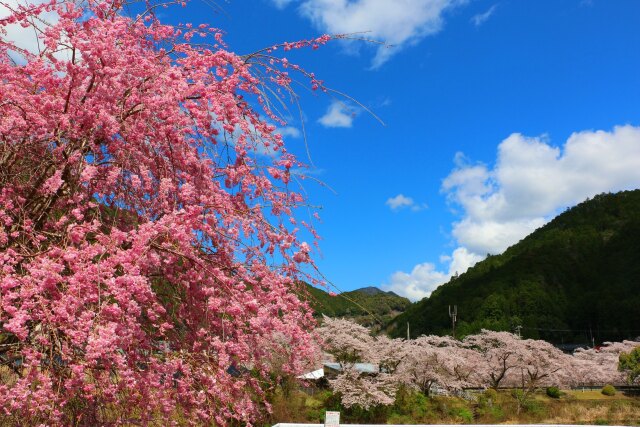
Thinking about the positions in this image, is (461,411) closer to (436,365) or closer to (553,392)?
(436,365)

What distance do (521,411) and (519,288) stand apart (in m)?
60.3

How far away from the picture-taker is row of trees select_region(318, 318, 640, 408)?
2325 cm

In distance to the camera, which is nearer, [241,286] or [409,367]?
[241,286]

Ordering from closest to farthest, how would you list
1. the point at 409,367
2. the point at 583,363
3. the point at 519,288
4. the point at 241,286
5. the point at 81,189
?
the point at 241,286
the point at 81,189
the point at 409,367
the point at 583,363
the point at 519,288

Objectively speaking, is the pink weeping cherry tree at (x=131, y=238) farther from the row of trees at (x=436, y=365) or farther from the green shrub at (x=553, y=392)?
the green shrub at (x=553, y=392)

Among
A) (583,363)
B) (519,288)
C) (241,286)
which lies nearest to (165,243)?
(241,286)

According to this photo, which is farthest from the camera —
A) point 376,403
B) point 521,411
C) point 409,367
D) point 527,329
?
point 527,329

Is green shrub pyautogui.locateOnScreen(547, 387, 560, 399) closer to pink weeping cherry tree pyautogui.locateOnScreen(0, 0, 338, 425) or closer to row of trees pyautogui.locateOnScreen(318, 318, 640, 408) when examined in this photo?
row of trees pyautogui.locateOnScreen(318, 318, 640, 408)

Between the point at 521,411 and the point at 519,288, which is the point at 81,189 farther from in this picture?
the point at 519,288

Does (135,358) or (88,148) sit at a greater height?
(88,148)

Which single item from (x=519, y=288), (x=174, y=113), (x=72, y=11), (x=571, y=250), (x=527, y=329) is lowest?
(x=174, y=113)

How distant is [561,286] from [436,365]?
220 ft

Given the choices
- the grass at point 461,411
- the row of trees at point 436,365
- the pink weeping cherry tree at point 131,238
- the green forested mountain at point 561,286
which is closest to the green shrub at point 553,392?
the row of trees at point 436,365

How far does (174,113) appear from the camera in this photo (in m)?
4.14
